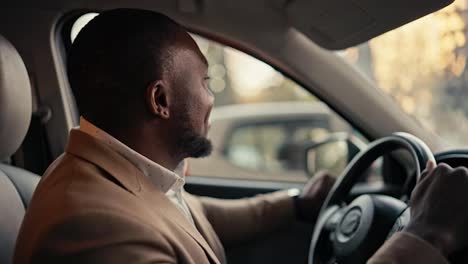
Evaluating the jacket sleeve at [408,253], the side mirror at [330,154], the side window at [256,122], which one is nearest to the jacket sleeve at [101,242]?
the jacket sleeve at [408,253]

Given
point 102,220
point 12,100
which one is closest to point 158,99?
point 102,220

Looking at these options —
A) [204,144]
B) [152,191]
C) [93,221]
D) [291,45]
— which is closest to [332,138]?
[291,45]

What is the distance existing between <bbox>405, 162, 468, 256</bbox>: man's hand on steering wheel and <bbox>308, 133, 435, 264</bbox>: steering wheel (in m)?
0.19

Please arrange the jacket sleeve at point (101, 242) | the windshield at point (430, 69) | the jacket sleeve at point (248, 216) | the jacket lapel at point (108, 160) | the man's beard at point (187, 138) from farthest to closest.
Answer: the windshield at point (430, 69)
the jacket sleeve at point (248, 216)
the man's beard at point (187, 138)
the jacket lapel at point (108, 160)
the jacket sleeve at point (101, 242)

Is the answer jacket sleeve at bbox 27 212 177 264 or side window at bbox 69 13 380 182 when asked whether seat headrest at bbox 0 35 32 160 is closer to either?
jacket sleeve at bbox 27 212 177 264

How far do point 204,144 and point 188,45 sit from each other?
25 cm

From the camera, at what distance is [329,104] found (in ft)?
8.09

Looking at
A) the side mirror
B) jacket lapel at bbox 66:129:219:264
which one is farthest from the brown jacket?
the side mirror

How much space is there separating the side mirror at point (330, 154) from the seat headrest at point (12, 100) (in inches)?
45.8

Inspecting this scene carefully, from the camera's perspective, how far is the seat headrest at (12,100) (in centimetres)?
197

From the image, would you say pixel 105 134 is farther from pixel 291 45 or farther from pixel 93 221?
pixel 291 45

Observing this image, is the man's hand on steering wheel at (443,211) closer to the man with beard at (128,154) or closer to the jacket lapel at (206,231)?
the man with beard at (128,154)

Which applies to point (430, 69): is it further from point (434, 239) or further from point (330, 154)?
point (434, 239)

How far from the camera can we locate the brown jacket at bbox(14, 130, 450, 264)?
1451 millimetres
